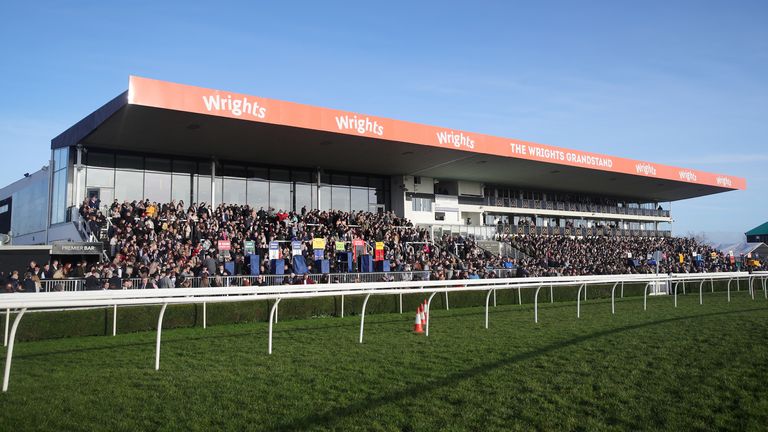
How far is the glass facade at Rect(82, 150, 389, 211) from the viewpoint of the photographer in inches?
963

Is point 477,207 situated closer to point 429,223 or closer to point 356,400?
point 429,223

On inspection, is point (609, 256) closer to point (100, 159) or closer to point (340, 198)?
point (340, 198)

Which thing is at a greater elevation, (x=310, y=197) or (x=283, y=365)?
(x=310, y=197)

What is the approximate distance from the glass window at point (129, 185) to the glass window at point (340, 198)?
9.48 meters

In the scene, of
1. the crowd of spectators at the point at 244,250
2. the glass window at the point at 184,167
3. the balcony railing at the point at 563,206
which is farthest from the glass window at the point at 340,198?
the balcony railing at the point at 563,206

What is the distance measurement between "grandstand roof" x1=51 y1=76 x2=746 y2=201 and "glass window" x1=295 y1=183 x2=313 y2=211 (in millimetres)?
1141

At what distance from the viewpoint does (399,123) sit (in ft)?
82.7

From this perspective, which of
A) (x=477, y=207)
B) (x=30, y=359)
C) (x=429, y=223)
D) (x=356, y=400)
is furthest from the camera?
(x=477, y=207)

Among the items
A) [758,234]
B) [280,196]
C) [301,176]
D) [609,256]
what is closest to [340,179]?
[301,176]

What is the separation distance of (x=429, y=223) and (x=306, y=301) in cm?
1956

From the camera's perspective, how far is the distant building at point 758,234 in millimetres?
63547

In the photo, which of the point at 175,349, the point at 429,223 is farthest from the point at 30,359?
the point at 429,223

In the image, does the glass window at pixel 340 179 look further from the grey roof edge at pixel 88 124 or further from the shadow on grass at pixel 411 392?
the shadow on grass at pixel 411 392

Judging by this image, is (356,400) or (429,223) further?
(429,223)
